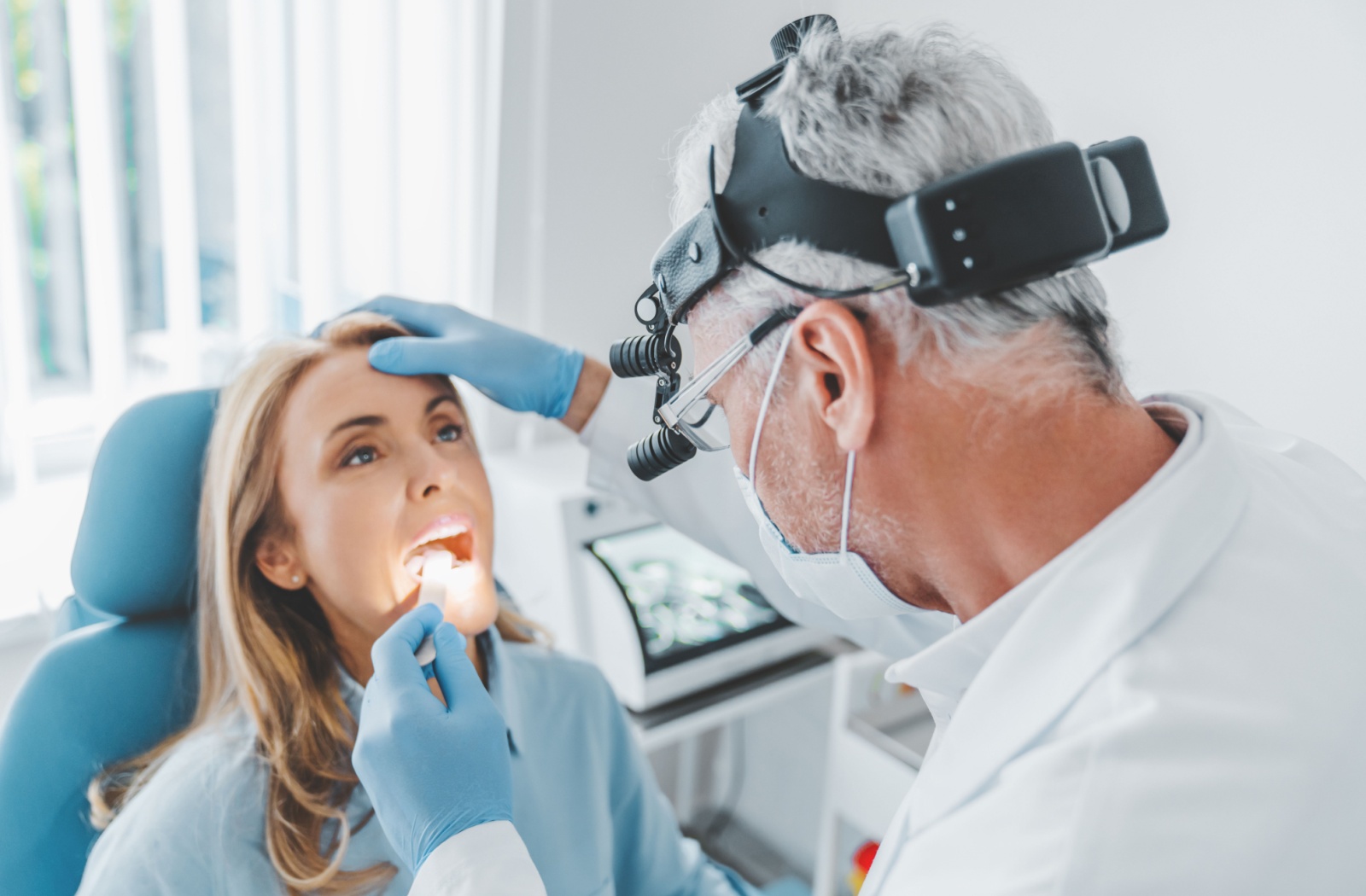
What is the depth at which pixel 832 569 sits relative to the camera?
0.94m

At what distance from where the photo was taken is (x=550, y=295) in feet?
7.18

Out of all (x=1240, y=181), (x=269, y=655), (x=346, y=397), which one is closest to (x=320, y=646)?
(x=269, y=655)

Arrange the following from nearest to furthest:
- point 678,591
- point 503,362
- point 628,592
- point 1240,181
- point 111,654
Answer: point 111,654 < point 503,362 < point 1240,181 < point 628,592 < point 678,591

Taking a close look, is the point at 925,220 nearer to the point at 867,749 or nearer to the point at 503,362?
the point at 503,362

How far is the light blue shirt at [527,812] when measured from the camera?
1.02 m

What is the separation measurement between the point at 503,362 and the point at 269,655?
0.50 m

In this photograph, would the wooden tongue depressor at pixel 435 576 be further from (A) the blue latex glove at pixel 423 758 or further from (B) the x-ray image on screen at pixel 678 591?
(B) the x-ray image on screen at pixel 678 591

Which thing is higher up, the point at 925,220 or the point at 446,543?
the point at 925,220

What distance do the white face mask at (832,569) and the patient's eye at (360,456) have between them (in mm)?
510

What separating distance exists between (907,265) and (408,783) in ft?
2.15

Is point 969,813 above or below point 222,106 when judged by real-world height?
below

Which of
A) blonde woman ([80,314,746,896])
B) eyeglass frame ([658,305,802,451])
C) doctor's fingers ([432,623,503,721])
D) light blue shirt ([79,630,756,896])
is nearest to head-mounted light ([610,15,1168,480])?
eyeglass frame ([658,305,802,451])

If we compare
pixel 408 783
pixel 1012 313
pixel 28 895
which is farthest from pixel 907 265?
pixel 28 895

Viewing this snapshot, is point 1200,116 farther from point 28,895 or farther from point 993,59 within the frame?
point 28,895
